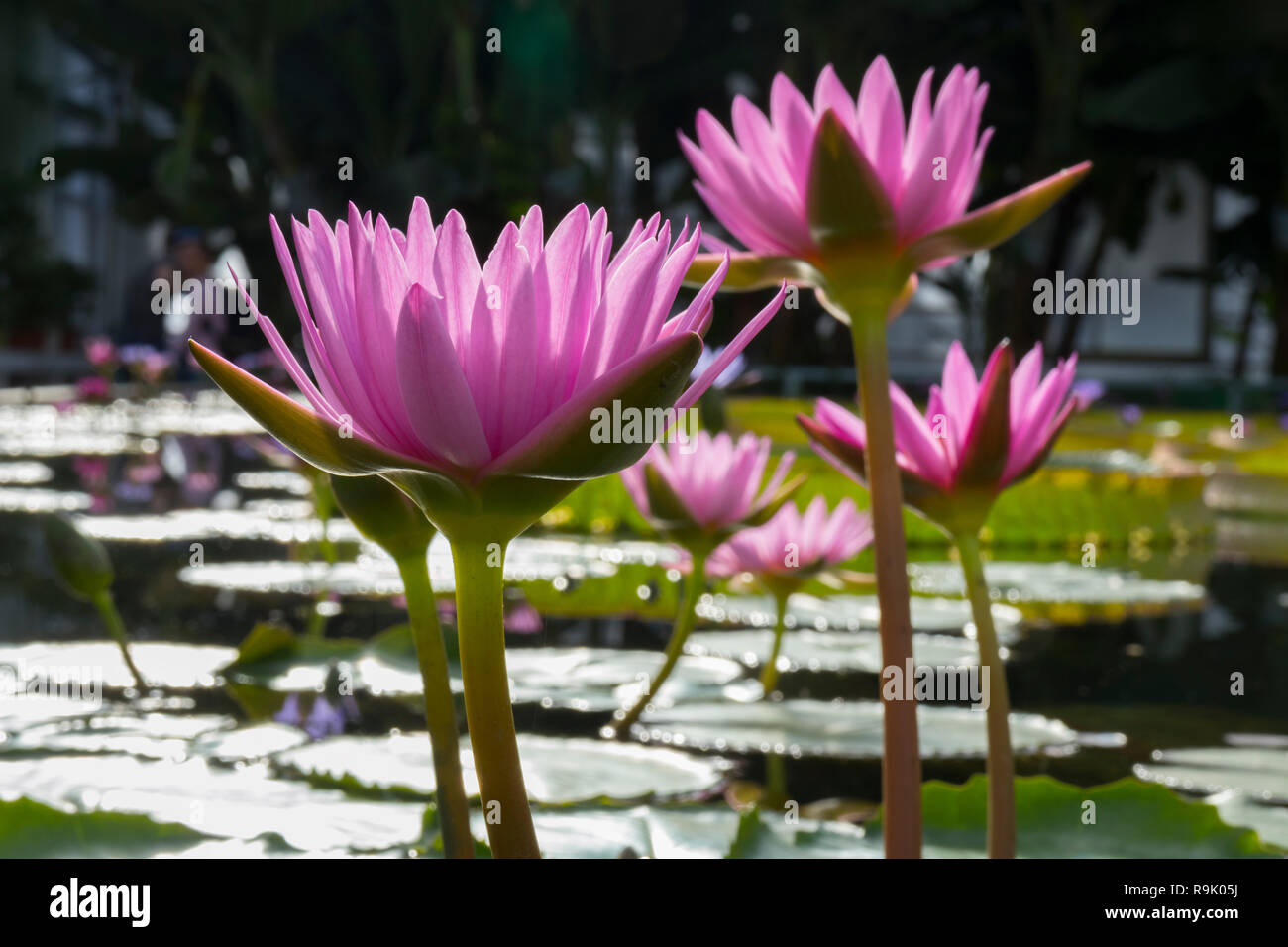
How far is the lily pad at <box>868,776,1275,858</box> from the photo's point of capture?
60 centimetres

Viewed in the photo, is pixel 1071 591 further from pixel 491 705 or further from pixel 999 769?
pixel 491 705

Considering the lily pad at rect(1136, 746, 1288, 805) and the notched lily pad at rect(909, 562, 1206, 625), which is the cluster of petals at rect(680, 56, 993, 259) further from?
the notched lily pad at rect(909, 562, 1206, 625)

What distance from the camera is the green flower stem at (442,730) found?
377mm

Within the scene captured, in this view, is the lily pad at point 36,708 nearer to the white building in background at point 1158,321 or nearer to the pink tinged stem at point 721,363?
the pink tinged stem at point 721,363

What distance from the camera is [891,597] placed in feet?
1.35

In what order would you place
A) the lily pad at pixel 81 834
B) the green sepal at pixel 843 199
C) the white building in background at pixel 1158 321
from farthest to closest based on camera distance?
the white building in background at pixel 1158 321, the lily pad at pixel 81 834, the green sepal at pixel 843 199

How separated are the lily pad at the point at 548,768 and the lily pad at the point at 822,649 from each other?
362 millimetres

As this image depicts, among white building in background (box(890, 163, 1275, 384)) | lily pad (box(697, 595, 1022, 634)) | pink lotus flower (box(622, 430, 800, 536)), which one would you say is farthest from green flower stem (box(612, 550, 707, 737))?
white building in background (box(890, 163, 1275, 384))

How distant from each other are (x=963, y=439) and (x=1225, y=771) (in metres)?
0.50

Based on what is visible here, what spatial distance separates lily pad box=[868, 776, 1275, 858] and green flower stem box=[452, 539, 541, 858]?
1.13ft

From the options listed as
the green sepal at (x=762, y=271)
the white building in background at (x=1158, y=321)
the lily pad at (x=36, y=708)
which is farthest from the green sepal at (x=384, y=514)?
the white building in background at (x=1158, y=321)

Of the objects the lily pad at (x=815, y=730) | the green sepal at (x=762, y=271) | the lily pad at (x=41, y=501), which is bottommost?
the lily pad at (x=815, y=730)

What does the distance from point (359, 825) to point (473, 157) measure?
22.5 feet
